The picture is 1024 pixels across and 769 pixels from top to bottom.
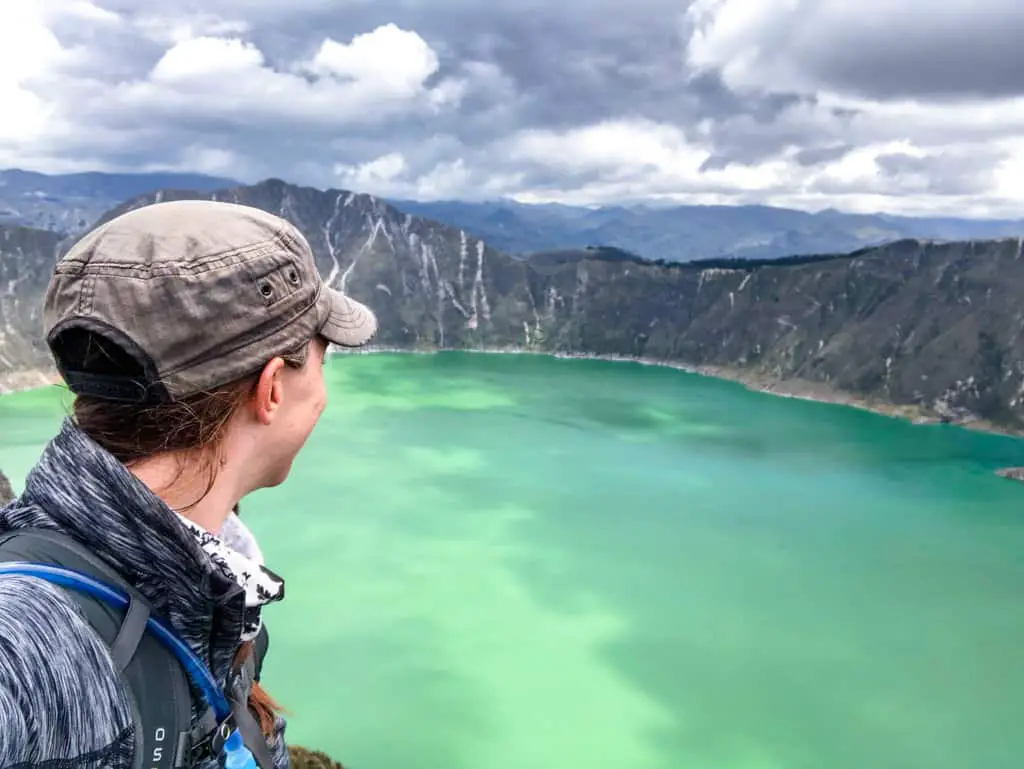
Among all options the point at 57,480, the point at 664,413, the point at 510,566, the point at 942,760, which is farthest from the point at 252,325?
the point at 664,413

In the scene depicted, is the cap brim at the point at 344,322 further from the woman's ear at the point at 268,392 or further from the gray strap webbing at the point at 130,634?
the gray strap webbing at the point at 130,634

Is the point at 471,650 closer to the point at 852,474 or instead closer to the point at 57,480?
the point at 57,480

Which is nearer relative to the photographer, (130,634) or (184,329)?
(130,634)

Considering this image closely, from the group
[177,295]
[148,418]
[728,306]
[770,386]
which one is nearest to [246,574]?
[148,418]

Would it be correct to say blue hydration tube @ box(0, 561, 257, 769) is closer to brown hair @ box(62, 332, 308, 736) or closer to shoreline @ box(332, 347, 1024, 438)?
brown hair @ box(62, 332, 308, 736)

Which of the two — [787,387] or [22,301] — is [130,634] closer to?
[787,387]

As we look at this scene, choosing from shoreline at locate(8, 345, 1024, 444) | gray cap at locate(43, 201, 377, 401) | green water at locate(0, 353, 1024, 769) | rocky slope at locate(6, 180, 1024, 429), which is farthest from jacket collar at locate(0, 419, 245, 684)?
rocky slope at locate(6, 180, 1024, 429)
